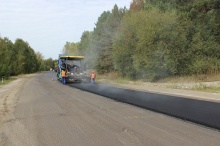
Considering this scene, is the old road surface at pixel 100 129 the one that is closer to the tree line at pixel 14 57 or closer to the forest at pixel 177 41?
the forest at pixel 177 41

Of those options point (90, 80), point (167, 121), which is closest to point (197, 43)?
point (90, 80)

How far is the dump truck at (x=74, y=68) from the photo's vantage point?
32.8 meters

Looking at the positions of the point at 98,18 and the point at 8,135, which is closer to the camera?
the point at 8,135

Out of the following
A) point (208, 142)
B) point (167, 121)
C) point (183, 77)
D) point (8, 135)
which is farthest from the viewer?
point (183, 77)

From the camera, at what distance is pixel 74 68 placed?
3325cm

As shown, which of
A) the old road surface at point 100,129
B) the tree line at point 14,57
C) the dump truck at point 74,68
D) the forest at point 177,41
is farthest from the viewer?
the tree line at point 14,57

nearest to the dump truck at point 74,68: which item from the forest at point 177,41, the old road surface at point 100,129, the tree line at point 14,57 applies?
the forest at point 177,41

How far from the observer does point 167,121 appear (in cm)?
970

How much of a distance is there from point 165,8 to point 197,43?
381 inches

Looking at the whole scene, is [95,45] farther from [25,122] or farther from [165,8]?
[25,122]

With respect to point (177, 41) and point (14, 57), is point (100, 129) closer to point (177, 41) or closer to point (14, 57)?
point (177, 41)

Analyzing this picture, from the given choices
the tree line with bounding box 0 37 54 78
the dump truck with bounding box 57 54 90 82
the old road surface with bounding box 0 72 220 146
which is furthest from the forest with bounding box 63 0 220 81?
the tree line with bounding box 0 37 54 78

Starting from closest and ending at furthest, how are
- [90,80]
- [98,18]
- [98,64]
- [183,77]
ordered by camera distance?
[183,77]
[90,80]
[98,64]
[98,18]

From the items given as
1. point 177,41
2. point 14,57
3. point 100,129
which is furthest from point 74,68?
point 14,57
